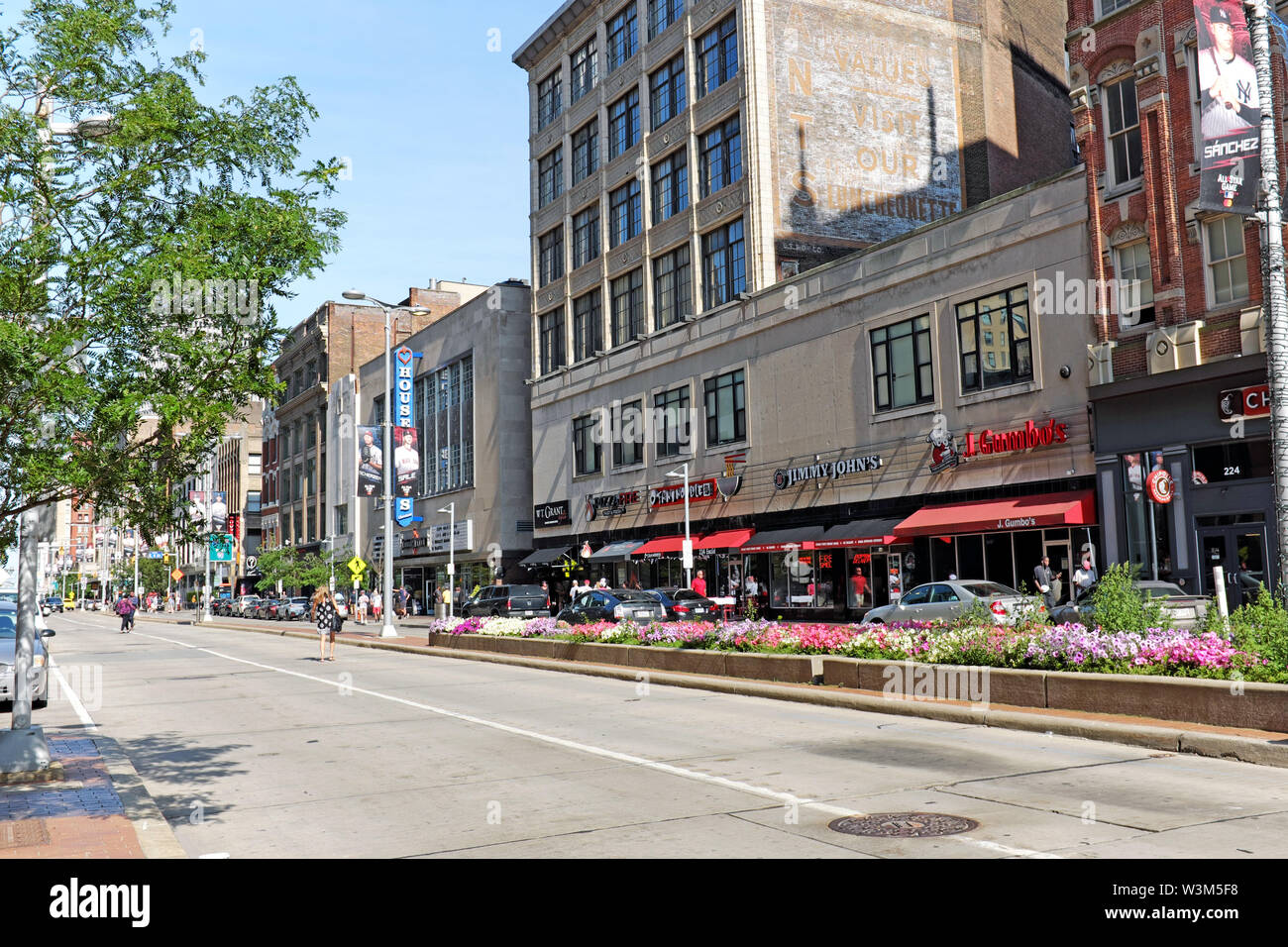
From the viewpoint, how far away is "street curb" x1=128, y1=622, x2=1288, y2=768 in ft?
33.0

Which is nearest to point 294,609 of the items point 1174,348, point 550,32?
point 550,32

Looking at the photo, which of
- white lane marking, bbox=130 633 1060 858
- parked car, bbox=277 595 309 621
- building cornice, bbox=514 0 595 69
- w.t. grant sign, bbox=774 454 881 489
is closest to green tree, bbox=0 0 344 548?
white lane marking, bbox=130 633 1060 858

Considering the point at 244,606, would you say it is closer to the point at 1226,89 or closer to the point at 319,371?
the point at 319,371

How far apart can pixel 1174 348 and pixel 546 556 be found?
34394mm

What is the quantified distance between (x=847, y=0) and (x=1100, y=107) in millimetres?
18752

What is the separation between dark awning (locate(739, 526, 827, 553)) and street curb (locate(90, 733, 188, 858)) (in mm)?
27093

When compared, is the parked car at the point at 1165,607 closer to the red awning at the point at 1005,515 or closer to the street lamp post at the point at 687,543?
the red awning at the point at 1005,515

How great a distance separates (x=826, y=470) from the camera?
37812 millimetres

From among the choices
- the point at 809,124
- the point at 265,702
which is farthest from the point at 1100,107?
the point at 265,702

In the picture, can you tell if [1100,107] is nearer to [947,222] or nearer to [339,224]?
[947,222]

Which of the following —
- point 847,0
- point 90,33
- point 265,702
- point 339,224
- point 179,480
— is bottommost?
point 265,702

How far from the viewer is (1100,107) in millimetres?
29156

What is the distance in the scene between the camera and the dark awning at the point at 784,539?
3719 centimetres
